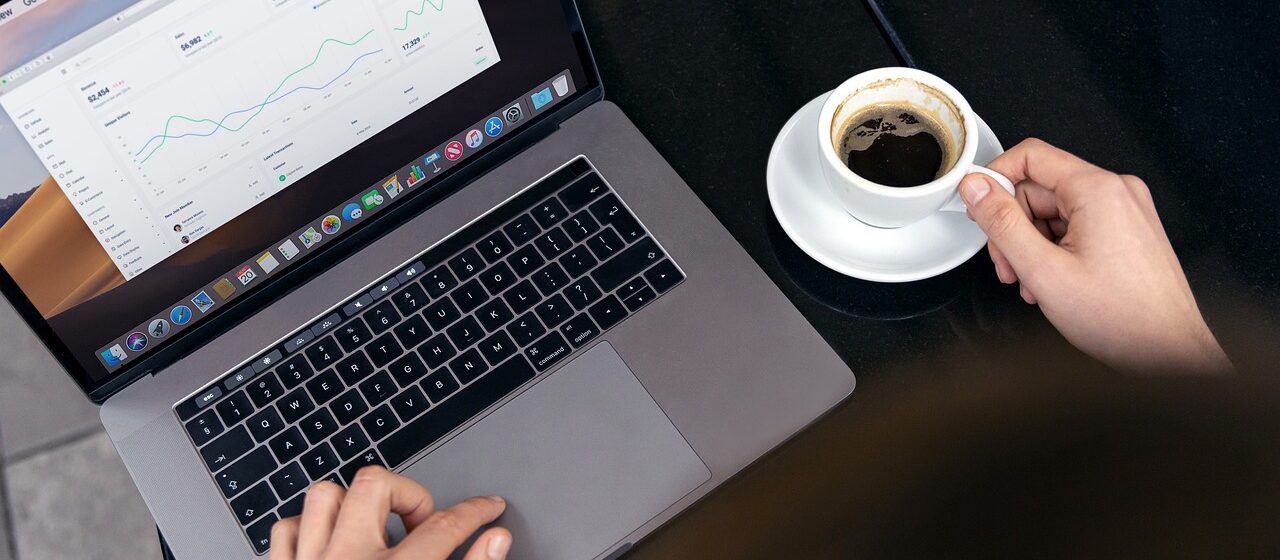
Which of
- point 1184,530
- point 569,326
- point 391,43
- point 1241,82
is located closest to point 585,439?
point 569,326

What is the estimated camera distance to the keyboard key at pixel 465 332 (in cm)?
73

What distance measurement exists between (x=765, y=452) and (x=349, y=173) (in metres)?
0.39

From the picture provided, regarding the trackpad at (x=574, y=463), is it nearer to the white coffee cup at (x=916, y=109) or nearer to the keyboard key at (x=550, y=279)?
the keyboard key at (x=550, y=279)

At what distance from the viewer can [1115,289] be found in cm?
67

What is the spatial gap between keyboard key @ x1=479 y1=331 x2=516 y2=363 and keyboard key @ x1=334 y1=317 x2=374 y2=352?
0.31 ft

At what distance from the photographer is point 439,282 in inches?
29.4

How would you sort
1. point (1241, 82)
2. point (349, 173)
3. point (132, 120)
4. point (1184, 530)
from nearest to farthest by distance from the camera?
point (1184, 530)
point (132, 120)
point (349, 173)
point (1241, 82)

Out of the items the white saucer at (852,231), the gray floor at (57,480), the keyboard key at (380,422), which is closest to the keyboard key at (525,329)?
the keyboard key at (380,422)

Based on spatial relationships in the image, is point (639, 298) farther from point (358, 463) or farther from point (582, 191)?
point (358, 463)

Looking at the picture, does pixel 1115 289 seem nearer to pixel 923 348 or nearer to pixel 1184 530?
pixel 923 348

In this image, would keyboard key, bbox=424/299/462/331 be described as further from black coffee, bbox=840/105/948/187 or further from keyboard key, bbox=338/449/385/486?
black coffee, bbox=840/105/948/187

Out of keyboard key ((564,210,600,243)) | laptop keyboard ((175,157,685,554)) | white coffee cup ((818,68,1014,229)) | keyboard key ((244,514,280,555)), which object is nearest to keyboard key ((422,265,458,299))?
laptop keyboard ((175,157,685,554))

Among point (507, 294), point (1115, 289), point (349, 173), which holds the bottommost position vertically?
point (1115, 289)

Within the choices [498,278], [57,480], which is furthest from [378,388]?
[57,480]
